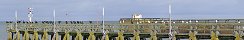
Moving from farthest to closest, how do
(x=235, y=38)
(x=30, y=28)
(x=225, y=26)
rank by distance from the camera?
(x=30, y=28) < (x=225, y=26) < (x=235, y=38)

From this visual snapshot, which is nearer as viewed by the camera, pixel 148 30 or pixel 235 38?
pixel 235 38

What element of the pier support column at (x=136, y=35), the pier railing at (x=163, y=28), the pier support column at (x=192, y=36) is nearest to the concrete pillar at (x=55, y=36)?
the pier railing at (x=163, y=28)

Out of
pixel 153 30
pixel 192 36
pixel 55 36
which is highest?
pixel 153 30

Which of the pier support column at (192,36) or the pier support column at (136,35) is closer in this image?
the pier support column at (192,36)

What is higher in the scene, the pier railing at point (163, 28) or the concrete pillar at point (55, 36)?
the pier railing at point (163, 28)

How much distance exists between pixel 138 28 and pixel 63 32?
29.9 ft

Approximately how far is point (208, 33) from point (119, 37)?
6.19 meters

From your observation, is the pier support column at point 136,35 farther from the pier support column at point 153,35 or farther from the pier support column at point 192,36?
the pier support column at point 192,36

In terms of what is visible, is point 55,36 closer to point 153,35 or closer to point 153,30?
point 153,30

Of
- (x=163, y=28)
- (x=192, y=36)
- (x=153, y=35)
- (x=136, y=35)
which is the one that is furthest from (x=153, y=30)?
(x=192, y=36)

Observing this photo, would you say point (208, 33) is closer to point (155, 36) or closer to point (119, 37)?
point (155, 36)

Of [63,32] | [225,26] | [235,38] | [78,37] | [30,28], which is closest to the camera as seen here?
[235,38]

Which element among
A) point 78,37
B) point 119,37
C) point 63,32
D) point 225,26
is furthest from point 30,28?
point 225,26

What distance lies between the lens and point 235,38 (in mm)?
32062
